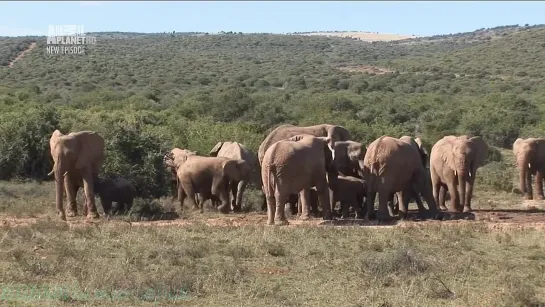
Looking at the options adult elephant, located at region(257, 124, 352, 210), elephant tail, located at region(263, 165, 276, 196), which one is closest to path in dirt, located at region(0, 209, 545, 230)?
elephant tail, located at region(263, 165, 276, 196)

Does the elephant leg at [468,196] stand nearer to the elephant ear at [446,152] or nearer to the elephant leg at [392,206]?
the elephant ear at [446,152]

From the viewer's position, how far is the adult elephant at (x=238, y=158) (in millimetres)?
19953

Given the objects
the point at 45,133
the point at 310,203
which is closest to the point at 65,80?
the point at 45,133

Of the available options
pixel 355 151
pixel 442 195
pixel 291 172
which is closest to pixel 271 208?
pixel 291 172

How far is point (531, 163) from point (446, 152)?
16.9ft

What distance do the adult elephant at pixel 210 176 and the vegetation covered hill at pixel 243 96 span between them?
6.04 feet

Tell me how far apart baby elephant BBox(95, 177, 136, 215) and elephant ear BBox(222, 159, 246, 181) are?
231cm

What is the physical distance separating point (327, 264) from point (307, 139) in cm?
570

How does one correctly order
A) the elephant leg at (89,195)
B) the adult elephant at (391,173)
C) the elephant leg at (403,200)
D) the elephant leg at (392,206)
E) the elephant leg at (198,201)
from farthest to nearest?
1. the elephant leg at (198,201)
2. the elephant leg at (392,206)
3. the elephant leg at (403,200)
4. the elephant leg at (89,195)
5. the adult elephant at (391,173)

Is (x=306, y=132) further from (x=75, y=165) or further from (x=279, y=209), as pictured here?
(x=75, y=165)

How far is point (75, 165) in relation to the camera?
17797 mm

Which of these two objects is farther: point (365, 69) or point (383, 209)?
point (365, 69)

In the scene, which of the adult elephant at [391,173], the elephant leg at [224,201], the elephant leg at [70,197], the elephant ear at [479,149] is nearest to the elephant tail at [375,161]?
the adult elephant at [391,173]

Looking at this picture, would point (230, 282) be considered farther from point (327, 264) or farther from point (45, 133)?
point (45, 133)
